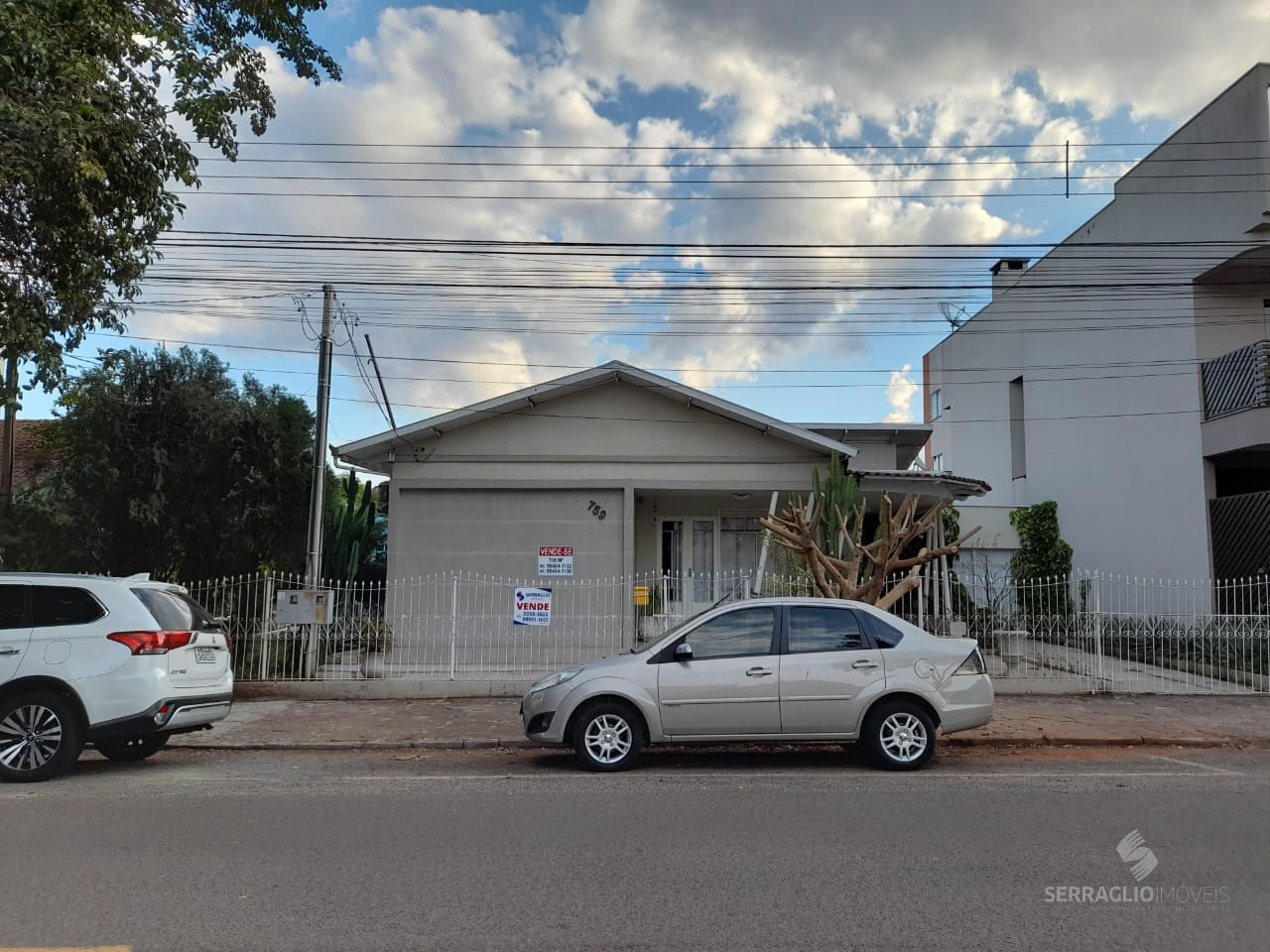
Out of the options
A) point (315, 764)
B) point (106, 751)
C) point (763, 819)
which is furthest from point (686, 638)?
point (106, 751)

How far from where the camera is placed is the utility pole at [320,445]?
14.4 m

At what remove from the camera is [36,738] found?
8.31 m

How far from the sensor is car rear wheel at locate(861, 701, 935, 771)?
28.1 ft

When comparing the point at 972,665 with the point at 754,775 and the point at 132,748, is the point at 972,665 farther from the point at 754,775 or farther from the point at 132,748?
the point at 132,748

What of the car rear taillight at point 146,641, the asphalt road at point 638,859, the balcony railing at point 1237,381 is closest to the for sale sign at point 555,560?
the asphalt road at point 638,859

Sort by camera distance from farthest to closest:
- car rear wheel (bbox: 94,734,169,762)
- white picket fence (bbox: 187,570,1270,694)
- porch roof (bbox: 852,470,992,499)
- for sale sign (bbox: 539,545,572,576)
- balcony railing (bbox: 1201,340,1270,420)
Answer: balcony railing (bbox: 1201,340,1270,420) < for sale sign (bbox: 539,545,572,576) < porch roof (bbox: 852,470,992,499) < white picket fence (bbox: 187,570,1270,694) < car rear wheel (bbox: 94,734,169,762)

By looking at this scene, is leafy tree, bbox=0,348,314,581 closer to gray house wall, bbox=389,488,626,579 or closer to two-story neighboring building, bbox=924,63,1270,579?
gray house wall, bbox=389,488,626,579

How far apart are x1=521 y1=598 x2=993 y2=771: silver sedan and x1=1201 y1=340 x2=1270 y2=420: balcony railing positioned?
13.3 meters

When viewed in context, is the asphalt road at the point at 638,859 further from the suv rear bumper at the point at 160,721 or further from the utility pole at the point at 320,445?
the utility pole at the point at 320,445

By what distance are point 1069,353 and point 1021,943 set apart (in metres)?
24.2

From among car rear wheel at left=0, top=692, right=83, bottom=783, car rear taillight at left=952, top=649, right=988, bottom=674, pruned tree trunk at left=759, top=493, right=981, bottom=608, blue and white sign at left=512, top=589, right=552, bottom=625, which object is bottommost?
car rear wheel at left=0, top=692, right=83, bottom=783

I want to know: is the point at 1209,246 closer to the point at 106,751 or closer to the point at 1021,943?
the point at 1021,943

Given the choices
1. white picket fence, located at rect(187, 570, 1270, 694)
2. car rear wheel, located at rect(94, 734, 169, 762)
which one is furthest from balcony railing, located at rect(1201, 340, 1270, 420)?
car rear wheel, located at rect(94, 734, 169, 762)

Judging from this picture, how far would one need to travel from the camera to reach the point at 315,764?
953cm
